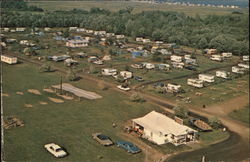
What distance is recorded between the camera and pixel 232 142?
28000 mm

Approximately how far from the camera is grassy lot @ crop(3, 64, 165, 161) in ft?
77.6

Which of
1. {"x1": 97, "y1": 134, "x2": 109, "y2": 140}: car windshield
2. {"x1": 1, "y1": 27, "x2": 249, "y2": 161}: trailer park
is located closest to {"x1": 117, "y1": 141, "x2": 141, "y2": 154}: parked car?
{"x1": 1, "y1": 27, "x2": 249, "y2": 161}: trailer park

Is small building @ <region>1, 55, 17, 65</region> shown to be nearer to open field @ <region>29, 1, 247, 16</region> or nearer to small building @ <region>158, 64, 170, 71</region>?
small building @ <region>158, 64, 170, 71</region>

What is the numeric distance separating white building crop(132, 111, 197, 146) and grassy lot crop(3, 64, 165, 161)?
223 centimetres

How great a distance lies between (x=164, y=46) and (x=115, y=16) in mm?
28097

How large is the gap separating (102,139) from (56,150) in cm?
398

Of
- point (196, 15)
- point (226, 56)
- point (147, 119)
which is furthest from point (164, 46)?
point (147, 119)

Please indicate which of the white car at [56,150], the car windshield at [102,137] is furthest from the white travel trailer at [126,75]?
the white car at [56,150]

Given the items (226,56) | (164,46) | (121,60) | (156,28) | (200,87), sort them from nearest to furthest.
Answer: (200,87)
(121,60)
(226,56)
(164,46)
(156,28)

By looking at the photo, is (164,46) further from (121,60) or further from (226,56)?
(121,60)

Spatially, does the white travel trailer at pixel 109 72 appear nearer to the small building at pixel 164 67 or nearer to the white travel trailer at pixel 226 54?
the small building at pixel 164 67

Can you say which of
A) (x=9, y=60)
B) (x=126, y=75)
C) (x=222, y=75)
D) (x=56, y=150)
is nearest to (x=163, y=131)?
(x=56, y=150)

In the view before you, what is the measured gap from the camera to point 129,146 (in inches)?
979

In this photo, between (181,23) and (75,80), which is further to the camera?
(181,23)
